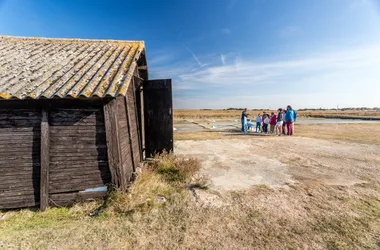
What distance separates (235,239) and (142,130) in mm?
5304

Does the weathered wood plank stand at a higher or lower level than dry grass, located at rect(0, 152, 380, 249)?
higher

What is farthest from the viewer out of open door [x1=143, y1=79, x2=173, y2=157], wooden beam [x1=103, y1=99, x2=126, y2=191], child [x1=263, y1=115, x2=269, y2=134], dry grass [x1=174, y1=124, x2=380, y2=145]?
child [x1=263, y1=115, x2=269, y2=134]

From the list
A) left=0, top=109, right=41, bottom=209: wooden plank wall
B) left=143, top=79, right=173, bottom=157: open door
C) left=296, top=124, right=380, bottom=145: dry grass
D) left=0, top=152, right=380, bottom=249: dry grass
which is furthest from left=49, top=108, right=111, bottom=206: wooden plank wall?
left=296, top=124, right=380, bottom=145: dry grass

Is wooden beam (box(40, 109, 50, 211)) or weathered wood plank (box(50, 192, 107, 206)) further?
weathered wood plank (box(50, 192, 107, 206))

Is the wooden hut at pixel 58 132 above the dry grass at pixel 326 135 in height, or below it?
above

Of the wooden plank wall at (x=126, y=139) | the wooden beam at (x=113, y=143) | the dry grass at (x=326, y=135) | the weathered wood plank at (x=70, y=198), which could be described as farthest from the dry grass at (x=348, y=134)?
the weathered wood plank at (x=70, y=198)

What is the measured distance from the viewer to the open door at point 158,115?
22.9 feet

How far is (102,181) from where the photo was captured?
4293 mm

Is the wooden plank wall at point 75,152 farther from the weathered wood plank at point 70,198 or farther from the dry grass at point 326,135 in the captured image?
the dry grass at point 326,135

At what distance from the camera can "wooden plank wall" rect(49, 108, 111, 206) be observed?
4016mm

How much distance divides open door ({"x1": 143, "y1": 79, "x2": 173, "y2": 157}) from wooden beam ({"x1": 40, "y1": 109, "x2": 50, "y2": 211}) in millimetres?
3545

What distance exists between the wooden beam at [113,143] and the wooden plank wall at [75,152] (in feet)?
0.43

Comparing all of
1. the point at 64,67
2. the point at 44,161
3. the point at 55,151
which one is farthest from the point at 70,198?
the point at 64,67

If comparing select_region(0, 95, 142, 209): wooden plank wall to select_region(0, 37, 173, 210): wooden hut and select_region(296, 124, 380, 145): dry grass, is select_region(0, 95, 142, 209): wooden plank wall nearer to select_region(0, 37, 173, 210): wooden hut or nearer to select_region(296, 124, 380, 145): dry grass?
select_region(0, 37, 173, 210): wooden hut
